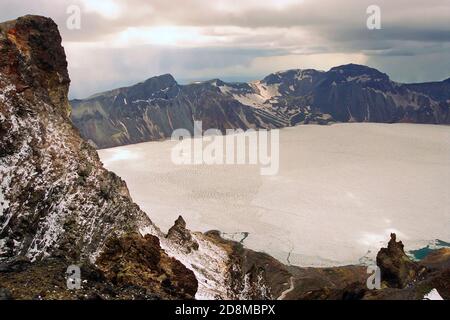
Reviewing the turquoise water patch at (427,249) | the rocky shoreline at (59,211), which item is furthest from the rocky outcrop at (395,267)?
the turquoise water patch at (427,249)

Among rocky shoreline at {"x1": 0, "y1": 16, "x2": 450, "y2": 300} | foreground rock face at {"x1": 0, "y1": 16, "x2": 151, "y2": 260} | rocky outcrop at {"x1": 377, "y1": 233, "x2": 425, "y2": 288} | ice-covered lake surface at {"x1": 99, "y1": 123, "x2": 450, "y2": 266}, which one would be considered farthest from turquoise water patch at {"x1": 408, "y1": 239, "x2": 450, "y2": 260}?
foreground rock face at {"x1": 0, "y1": 16, "x2": 151, "y2": 260}

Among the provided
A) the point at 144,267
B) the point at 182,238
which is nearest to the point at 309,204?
the point at 182,238

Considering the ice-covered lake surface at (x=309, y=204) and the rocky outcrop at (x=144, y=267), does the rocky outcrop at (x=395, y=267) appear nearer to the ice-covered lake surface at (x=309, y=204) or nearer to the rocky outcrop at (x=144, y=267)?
the ice-covered lake surface at (x=309, y=204)

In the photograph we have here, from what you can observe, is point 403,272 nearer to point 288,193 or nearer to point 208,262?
point 208,262

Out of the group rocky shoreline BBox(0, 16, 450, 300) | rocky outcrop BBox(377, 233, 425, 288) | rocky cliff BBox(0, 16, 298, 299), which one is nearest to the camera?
rocky shoreline BBox(0, 16, 450, 300)

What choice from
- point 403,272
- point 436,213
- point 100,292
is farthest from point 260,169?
point 100,292

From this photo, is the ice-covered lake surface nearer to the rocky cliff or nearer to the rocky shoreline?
the rocky shoreline
